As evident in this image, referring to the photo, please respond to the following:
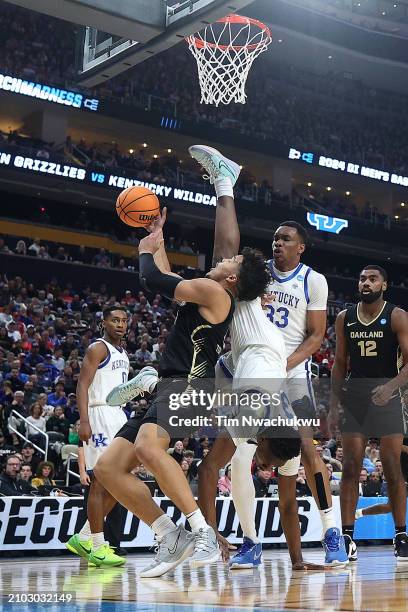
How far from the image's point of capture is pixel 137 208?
636 centimetres

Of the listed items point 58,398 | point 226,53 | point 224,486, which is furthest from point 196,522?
point 58,398

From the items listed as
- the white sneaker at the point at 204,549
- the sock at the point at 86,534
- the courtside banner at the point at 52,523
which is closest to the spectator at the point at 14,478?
the courtside banner at the point at 52,523

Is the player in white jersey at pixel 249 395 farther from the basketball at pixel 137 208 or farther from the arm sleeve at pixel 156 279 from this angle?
the basketball at pixel 137 208

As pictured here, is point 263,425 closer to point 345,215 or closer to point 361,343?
point 361,343

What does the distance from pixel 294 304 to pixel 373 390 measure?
113cm

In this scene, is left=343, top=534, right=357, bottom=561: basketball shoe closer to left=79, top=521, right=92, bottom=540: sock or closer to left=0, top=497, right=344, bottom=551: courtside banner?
left=79, top=521, right=92, bottom=540: sock

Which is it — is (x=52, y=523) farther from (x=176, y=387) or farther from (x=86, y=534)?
(x=176, y=387)

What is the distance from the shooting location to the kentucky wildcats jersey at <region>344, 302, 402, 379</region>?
23.4 ft

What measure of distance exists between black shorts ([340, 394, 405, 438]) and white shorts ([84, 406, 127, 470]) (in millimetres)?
2123

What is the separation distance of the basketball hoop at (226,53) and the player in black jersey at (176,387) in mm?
8107

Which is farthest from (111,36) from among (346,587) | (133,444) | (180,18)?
(346,587)

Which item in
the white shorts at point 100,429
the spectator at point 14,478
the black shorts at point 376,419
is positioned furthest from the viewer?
the spectator at point 14,478

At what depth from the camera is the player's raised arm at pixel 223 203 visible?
6512mm

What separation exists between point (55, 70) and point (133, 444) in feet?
83.5
